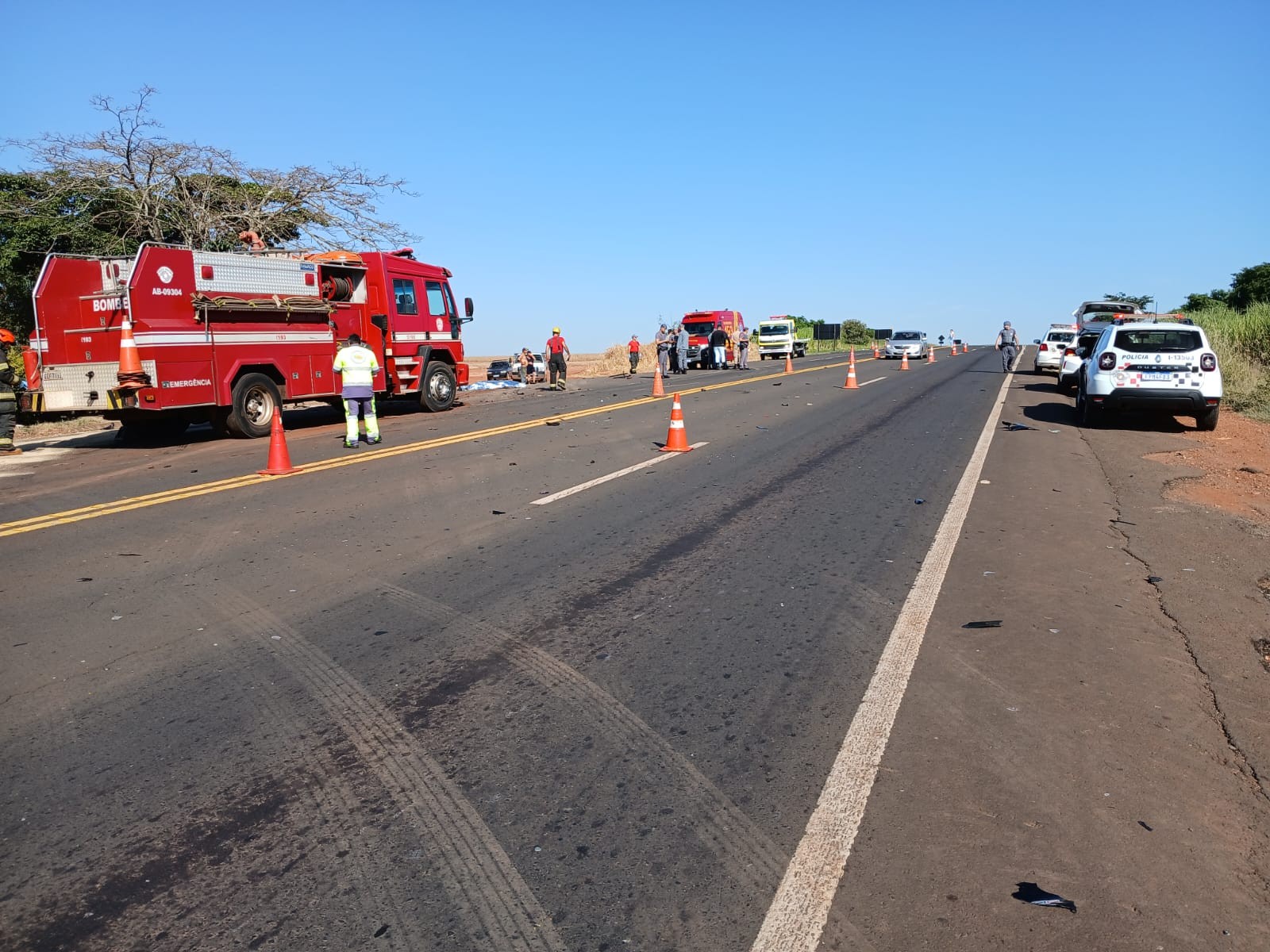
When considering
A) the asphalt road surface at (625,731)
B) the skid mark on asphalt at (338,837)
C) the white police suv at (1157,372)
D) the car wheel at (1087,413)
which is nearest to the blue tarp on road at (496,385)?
the car wheel at (1087,413)

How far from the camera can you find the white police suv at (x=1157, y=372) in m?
14.1

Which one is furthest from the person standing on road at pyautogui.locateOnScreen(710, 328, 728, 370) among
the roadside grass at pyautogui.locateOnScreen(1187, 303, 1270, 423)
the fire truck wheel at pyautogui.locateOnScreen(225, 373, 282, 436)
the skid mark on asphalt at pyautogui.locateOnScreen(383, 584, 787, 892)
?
the skid mark on asphalt at pyautogui.locateOnScreen(383, 584, 787, 892)

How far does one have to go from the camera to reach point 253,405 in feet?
49.4

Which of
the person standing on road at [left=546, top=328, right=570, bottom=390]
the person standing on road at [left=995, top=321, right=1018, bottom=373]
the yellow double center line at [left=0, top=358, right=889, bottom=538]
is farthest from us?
the person standing on road at [left=995, top=321, right=1018, bottom=373]

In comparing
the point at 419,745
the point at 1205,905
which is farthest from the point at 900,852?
the point at 419,745

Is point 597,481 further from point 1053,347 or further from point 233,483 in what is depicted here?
point 1053,347

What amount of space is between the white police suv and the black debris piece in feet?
44.5

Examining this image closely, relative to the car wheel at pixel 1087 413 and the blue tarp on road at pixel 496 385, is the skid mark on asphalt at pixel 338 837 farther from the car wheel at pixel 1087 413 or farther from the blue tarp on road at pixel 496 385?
the blue tarp on road at pixel 496 385

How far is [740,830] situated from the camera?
3.26 m

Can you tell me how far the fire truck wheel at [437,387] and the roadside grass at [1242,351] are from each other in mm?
16876

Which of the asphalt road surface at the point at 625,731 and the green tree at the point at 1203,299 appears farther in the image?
the green tree at the point at 1203,299

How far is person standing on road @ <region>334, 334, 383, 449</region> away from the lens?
1334cm

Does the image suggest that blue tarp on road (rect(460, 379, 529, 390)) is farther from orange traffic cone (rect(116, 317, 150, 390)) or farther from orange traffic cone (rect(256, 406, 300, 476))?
orange traffic cone (rect(256, 406, 300, 476))

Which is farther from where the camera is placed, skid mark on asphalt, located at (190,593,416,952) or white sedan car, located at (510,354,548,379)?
white sedan car, located at (510,354,548,379)
